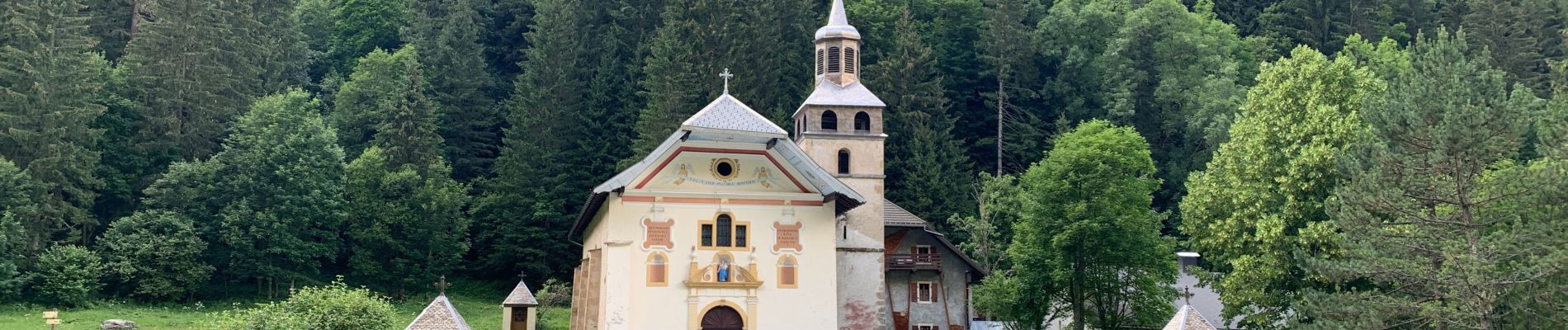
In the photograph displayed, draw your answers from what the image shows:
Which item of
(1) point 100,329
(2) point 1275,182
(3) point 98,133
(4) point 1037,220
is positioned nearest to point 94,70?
(3) point 98,133

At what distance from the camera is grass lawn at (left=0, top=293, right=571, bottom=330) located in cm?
4603

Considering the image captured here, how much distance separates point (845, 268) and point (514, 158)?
18.5m

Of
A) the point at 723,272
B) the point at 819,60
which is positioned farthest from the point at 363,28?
the point at 723,272

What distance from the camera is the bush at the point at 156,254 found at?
2030 inches

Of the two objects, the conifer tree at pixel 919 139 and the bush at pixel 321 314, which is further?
the conifer tree at pixel 919 139

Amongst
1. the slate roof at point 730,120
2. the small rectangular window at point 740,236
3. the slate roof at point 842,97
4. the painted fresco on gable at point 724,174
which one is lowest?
the small rectangular window at point 740,236

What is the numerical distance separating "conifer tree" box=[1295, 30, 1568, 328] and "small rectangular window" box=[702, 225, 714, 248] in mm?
13497

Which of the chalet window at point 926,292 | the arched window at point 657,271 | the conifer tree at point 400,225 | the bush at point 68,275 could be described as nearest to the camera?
the arched window at point 657,271

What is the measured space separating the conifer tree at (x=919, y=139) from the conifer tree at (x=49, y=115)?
27870 millimetres

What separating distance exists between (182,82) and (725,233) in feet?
94.9

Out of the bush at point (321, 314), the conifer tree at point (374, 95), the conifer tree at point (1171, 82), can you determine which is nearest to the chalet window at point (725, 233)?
the bush at point (321, 314)

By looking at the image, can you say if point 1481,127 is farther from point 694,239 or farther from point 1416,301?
point 694,239

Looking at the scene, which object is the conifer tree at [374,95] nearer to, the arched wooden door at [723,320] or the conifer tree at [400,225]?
the conifer tree at [400,225]

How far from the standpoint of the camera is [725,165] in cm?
3741
